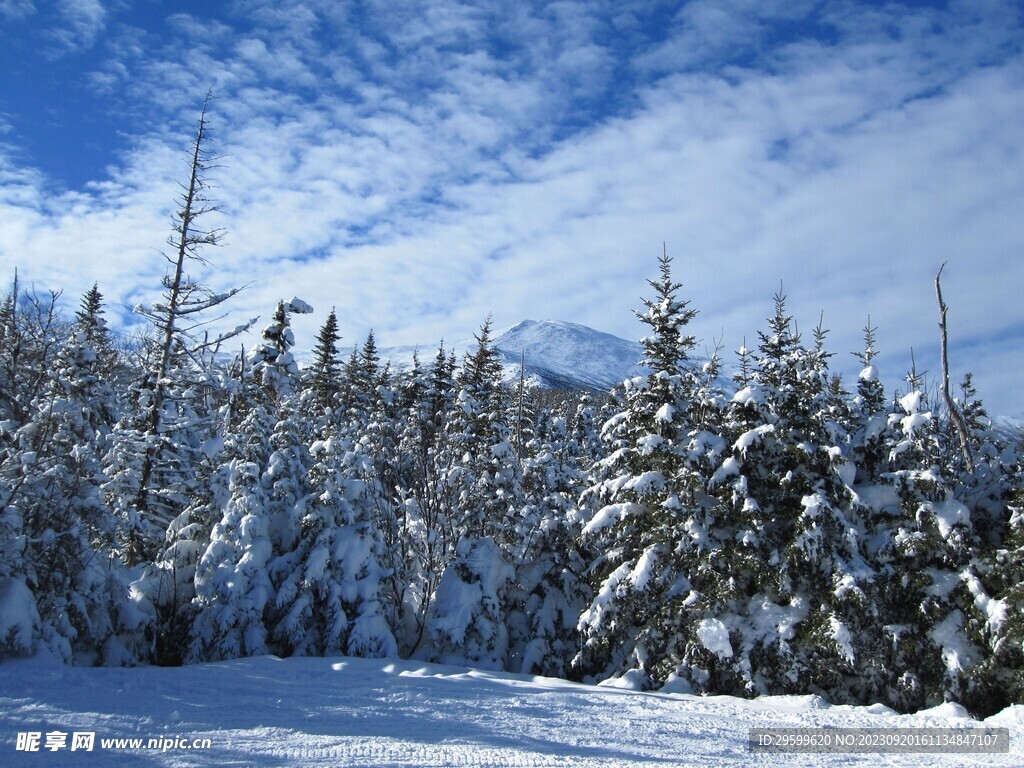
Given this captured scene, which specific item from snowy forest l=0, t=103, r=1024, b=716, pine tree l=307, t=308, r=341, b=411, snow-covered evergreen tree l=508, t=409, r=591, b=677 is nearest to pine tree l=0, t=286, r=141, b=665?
snowy forest l=0, t=103, r=1024, b=716

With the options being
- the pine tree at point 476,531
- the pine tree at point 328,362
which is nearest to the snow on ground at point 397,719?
the pine tree at point 476,531

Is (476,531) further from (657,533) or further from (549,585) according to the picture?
(657,533)

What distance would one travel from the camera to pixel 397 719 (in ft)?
31.1

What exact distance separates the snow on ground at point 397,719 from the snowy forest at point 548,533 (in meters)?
1.61

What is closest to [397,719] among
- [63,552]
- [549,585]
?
[63,552]

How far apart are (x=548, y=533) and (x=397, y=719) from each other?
9.79 meters

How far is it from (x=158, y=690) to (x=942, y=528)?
14.4 metres

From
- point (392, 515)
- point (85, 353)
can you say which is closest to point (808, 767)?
point (392, 515)

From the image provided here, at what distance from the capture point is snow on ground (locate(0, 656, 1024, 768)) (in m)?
7.68

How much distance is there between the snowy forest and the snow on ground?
1.61 m

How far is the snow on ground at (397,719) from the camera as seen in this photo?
768 centimetres

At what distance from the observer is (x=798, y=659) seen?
1331cm

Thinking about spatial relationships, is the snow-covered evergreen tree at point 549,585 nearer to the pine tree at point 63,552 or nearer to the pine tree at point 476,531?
the pine tree at point 476,531

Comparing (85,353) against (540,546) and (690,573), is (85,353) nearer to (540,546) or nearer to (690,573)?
(540,546)
